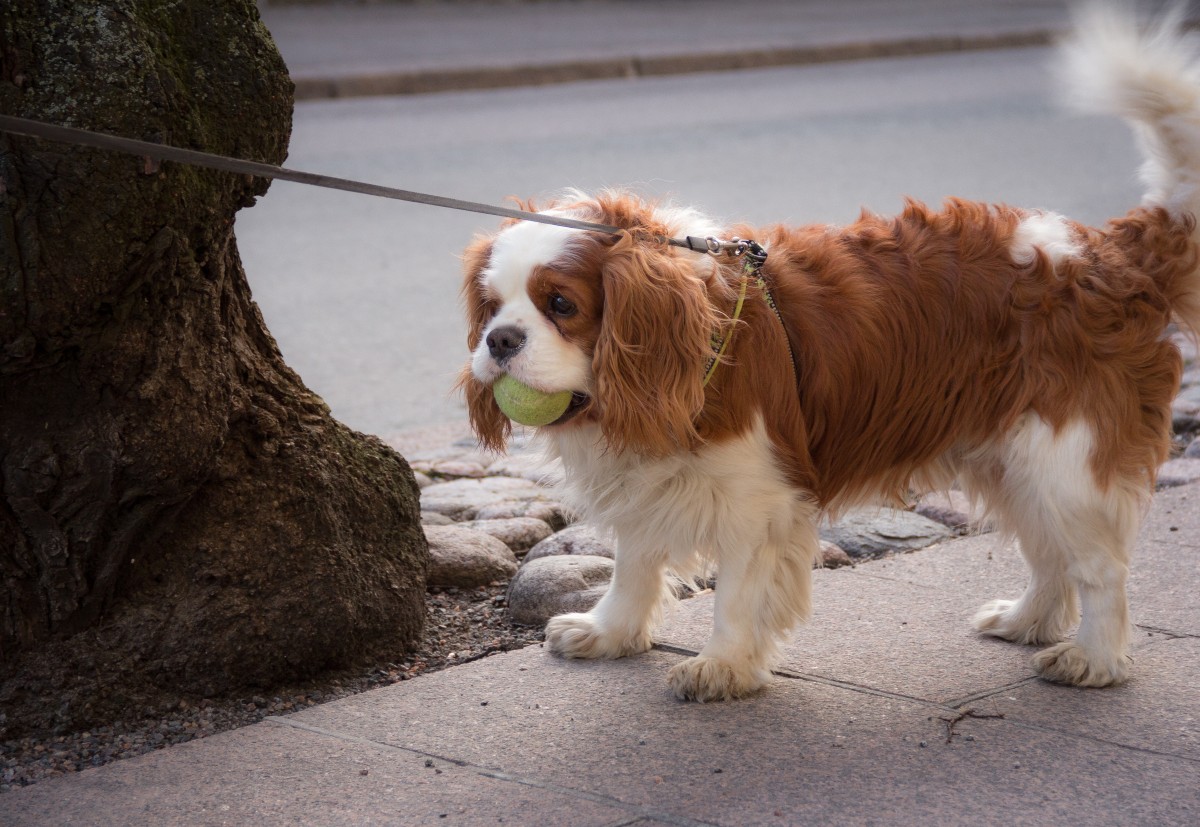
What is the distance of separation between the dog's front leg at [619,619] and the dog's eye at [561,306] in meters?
0.85

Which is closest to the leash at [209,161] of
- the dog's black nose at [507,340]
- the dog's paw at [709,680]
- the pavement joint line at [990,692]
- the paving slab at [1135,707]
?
the dog's black nose at [507,340]

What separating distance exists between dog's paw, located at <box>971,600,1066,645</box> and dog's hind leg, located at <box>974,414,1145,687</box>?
0.23 meters

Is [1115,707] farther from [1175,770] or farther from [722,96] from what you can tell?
[722,96]

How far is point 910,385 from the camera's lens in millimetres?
3781

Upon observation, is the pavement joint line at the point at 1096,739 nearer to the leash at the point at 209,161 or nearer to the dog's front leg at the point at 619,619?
the dog's front leg at the point at 619,619

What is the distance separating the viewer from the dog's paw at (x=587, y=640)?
4.06 metres

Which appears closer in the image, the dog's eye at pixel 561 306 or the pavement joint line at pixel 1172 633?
the dog's eye at pixel 561 306

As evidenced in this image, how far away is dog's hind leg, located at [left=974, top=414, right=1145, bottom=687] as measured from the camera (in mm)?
3705

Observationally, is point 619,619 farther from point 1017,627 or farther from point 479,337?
point 1017,627

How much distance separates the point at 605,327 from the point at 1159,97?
1.70 meters

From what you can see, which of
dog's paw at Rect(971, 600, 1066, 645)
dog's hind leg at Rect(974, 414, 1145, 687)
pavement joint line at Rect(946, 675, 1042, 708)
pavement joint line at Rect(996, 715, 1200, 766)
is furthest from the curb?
pavement joint line at Rect(996, 715, 1200, 766)

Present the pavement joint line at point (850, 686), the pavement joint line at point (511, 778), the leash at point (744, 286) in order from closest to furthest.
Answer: the pavement joint line at point (511, 778) < the leash at point (744, 286) < the pavement joint line at point (850, 686)

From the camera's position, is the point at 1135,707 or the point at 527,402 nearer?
the point at 527,402

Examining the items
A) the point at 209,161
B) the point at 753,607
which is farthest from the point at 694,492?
the point at 209,161
